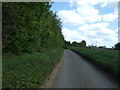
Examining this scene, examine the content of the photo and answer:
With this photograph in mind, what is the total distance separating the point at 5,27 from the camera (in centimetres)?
1103

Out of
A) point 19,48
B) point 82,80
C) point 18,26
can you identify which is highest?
point 18,26

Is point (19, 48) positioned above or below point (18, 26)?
below

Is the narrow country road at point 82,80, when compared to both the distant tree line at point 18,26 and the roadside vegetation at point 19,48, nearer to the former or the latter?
the roadside vegetation at point 19,48

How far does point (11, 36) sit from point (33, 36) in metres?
5.23

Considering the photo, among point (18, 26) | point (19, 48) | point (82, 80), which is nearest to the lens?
point (18, 26)

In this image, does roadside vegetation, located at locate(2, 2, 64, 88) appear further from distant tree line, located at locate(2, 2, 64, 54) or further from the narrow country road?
the narrow country road

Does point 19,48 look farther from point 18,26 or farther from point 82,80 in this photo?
point 82,80

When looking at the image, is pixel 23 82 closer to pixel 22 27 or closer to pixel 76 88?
pixel 76 88

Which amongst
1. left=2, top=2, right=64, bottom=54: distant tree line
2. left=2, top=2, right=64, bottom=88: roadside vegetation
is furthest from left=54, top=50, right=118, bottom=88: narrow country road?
left=2, top=2, right=64, bottom=54: distant tree line

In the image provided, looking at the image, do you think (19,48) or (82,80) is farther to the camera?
(19,48)

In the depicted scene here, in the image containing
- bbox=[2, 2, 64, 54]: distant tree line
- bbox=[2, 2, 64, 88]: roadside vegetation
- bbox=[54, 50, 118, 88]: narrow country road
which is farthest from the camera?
bbox=[54, 50, 118, 88]: narrow country road

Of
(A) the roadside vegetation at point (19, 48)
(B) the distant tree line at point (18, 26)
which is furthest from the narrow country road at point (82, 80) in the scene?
(B) the distant tree line at point (18, 26)

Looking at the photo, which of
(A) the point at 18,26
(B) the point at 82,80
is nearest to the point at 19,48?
(A) the point at 18,26

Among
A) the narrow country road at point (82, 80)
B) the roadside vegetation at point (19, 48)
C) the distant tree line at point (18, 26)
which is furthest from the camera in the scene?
the narrow country road at point (82, 80)
